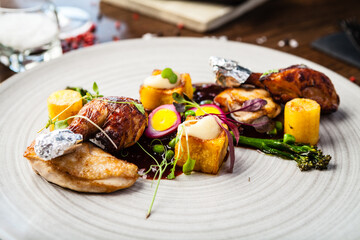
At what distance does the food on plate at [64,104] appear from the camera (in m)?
2.94

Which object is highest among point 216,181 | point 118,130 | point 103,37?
point 118,130

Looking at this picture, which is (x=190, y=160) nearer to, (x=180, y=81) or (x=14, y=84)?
(x=180, y=81)

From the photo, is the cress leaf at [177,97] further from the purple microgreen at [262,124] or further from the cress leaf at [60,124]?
the cress leaf at [60,124]

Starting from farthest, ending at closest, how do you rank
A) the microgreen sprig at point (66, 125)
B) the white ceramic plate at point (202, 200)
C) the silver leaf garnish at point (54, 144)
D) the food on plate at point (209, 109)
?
1. the food on plate at point (209, 109)
2. the microgreen sprig at point (66, 125)
3. the silver leaf garnish at point (54, 144)
4. the white ceramic plate at point (202, 200)

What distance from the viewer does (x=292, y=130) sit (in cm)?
293

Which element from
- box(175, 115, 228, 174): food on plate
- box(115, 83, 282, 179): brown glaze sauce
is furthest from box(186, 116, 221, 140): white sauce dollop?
box(115, 83, 282, 179): brown glaze sauce

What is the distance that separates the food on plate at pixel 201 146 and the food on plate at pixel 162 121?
34 cm

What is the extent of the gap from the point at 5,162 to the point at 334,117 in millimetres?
2491

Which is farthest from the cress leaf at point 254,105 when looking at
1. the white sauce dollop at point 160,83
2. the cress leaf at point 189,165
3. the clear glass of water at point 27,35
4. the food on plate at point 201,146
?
the clear glass of water at point 27,35

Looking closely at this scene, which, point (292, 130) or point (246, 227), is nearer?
point (246, 227)

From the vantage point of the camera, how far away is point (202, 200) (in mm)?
2449

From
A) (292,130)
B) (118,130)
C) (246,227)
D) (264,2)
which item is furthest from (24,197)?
(264,2)

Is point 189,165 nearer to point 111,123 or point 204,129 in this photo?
point 204,129

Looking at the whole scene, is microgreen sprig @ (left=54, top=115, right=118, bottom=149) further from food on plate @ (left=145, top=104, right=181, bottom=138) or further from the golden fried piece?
food on plate @ (left=145, top=104, right=181, bottom=138)
